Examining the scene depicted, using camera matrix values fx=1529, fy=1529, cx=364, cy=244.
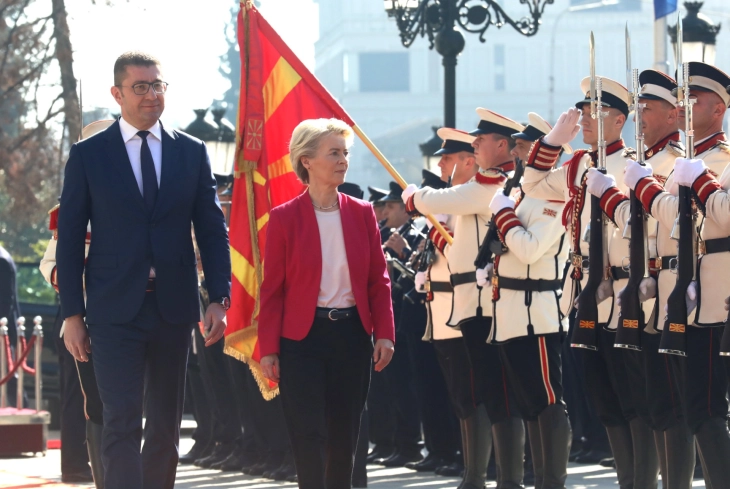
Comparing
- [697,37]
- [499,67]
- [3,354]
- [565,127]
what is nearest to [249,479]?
[3,354]

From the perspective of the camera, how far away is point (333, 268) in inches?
257

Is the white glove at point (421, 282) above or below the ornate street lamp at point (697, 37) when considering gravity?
below

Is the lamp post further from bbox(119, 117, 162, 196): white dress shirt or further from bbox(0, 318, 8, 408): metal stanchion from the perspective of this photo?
bbox(119, 117, 162, 196): white dress shirt

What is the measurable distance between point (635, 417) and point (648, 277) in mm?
807

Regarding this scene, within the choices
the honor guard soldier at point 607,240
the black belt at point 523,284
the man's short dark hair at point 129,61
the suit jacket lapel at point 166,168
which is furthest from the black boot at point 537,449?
the man's short dark hair at point 129,61

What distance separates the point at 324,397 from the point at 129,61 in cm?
165

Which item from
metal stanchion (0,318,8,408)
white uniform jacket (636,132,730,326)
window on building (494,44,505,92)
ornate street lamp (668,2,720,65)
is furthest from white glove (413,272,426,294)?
window on building (494,44,505,92)

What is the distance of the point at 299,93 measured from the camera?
28.3 ft

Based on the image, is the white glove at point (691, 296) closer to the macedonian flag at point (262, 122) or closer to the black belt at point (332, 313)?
the black belt at point (332, 313)

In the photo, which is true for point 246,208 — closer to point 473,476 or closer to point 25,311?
point 473,476

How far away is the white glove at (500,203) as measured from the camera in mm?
8195

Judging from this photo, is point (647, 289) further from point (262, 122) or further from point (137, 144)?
point (262, 122)

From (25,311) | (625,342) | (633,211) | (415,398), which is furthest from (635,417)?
(25,311)

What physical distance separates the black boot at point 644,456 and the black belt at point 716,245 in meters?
1.14
